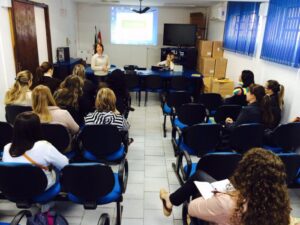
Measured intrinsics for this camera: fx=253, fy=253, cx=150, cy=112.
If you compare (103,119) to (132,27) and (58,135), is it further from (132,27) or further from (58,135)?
(132,27)

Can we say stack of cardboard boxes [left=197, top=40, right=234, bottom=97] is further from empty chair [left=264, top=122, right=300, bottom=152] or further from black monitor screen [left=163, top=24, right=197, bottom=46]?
empty chair [left=264, top=122, right=300, bottom=152]

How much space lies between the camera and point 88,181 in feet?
6.14

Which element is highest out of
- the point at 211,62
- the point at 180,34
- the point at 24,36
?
the point at 180,34

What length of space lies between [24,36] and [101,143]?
3.66m

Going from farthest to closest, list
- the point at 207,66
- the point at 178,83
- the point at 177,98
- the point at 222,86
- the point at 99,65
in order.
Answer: the point at 207,66 < the point at 178,83 < the point at 99,65 < the point at 222,86 < the point at 177,98

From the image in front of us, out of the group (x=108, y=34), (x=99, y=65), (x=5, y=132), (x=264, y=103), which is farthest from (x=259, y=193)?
(x=108, y=34)

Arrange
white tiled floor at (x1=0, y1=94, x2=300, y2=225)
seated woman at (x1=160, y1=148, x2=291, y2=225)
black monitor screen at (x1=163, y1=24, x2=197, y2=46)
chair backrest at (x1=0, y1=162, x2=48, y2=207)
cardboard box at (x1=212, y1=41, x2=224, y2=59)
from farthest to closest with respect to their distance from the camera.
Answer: black monitor screen at (x1=163, y1=24, x2=197, y2=46)
cardboard box at (x1=212, y1=41, x2=224, y2=59)
white tiled floor at (x1=0, y1=94, x2=300, y2=225)
chair backrest at (x1=0, y1=162, x2=48, y2=207)
seated woman at (x1=160, y1=148, x2=291, y2=225)

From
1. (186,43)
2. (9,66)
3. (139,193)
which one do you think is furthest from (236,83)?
(9,66)

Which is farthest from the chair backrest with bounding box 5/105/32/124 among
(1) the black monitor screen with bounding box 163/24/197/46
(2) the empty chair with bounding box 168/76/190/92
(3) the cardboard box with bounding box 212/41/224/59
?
(1) the black monitor screen with bounding box 163/24/197/46

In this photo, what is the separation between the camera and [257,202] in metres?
1.20

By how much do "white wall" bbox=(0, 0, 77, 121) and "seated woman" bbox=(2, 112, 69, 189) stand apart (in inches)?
113

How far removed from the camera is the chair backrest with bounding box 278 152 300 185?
81.7 inches

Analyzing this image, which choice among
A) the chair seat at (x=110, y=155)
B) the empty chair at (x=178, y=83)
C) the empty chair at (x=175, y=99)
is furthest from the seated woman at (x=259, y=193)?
the empty chair at (x=178, y=83)

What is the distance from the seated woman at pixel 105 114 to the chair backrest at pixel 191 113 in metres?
1.07
